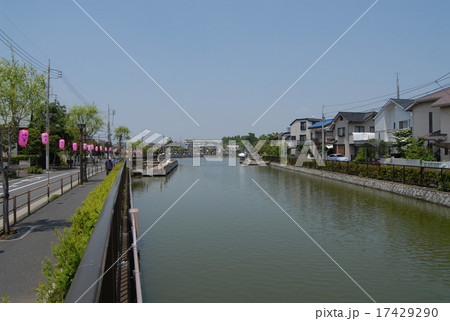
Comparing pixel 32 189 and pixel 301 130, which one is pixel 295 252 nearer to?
pixel 32 189

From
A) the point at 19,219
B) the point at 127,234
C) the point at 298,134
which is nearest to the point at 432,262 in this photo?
the point at 127,234

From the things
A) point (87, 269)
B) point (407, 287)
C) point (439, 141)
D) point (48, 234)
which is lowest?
point (407, 287)

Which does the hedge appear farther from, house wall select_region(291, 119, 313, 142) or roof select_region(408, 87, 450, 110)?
house wall select_region(291, 119, 313, 142)

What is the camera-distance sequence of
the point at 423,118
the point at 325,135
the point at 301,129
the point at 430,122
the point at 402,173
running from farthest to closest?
the point at 301,129, the point at 325,135, the point at 423,118, the point at 430,122, the point at 402,173

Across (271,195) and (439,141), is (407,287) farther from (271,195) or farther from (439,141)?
(439,141)

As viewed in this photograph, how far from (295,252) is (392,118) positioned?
3477 centimetres

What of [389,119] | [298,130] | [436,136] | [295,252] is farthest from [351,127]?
[295,252]

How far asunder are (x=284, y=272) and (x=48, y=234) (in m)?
6.48

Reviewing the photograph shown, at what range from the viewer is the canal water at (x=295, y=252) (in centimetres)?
777

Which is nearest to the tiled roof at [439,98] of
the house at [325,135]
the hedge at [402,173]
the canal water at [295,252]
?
the hedge at [402,173]

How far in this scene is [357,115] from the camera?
166ft

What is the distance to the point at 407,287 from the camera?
7.98 meters

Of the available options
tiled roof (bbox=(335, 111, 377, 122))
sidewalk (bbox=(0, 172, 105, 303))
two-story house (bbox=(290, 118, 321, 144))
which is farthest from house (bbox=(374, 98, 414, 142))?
sidewalk (bbox=(0, 172, 105, 303))

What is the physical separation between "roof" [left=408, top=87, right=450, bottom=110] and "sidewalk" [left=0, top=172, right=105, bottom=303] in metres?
26.1
